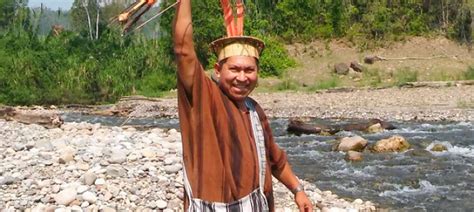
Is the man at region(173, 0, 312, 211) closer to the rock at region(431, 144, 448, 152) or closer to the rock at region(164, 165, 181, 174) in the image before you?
the rock at region(164, 165, 181, 174)

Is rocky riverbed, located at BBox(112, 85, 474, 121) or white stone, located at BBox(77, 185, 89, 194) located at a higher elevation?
white stone, located at BBox(77, 185, 89, 194)

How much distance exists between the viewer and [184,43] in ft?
7.55

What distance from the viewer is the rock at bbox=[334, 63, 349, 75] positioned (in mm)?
27828

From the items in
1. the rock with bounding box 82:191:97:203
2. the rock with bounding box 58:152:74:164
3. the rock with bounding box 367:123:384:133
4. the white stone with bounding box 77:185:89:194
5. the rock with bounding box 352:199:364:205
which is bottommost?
the rock with bounding box 367:123:384:133

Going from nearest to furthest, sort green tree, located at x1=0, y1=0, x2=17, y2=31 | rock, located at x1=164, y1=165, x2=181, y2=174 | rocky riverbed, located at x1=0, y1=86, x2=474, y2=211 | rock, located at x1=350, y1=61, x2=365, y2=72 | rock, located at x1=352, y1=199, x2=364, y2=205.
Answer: rocky riverbed, located at x1=0, y1=86, x2=474, y2=211 < rock, located at x1=164, y1=165, x2=181, y2=174 < rock, located at x1=352, y1=199, x2=364, y2=205 < rock, located at x1=350, y1=61, x2=365, y2=72 < green tree, located at x1=0, y1=0, x2=17, y2=31

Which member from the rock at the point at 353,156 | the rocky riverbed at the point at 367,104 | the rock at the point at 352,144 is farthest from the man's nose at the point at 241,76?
the rocky riverbed at the point at 367,104

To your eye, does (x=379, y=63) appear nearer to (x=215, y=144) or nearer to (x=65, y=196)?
(x=65, y=196)

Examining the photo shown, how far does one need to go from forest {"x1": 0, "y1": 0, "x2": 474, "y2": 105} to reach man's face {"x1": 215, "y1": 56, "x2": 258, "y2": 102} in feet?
82.5

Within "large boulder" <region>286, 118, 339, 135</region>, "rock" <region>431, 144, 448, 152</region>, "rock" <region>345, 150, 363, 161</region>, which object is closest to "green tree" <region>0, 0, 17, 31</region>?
"large boulder" <region>286, 118, 339, 135</region>

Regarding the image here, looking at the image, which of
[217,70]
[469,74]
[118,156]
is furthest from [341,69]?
[217,70]

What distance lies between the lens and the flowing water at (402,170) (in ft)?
30.0

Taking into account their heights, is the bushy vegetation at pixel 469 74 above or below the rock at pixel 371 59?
below

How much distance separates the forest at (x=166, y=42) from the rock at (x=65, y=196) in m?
21.1

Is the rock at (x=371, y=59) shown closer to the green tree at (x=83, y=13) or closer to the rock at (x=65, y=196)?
the green tree at (x=83, y=13)
